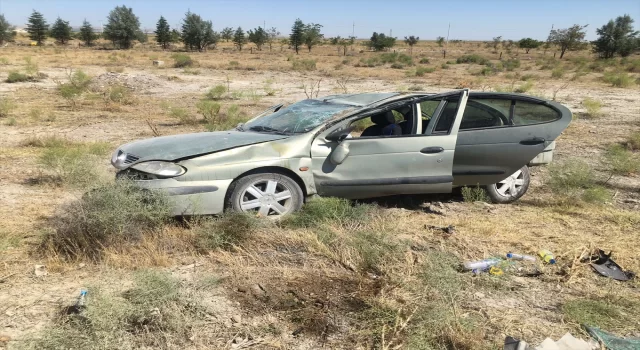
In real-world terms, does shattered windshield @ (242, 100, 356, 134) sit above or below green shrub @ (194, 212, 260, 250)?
above

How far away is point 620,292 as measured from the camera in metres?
3.43

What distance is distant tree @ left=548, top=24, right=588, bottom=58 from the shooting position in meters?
46.5

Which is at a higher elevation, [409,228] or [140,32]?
[140,32]

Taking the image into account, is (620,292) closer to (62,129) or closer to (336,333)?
(336,333)

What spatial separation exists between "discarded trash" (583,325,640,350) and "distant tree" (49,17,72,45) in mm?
68761

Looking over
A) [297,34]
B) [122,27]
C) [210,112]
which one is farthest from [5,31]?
[210,112]

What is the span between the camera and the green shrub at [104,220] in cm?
385

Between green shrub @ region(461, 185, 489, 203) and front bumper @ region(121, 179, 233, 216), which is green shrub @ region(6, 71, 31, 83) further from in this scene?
green shrub @ region(461, 185, 489, 203)

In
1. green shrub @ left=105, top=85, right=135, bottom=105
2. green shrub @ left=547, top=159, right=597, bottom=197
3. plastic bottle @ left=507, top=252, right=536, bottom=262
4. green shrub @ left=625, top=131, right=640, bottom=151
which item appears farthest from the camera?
green shrub @ left=105, top=85, right=135, bottom=105

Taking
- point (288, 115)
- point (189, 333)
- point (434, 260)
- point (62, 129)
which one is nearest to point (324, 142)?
point (288, 115)

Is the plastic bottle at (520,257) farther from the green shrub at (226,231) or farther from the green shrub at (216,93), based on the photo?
the green shrub at (216,93)

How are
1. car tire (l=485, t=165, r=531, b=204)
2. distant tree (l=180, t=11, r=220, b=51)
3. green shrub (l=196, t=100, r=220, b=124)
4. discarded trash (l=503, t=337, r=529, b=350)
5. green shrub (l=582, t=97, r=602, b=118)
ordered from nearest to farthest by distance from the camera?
discarded trash (l=503, t=337, r=529, b=350) → car tire (l=485, t=165, r=531, b=204) → green shrub (l=196, t=100, r=220, b=124) → green shrub (l=582, t=97, r=602, b=118) → distant tree (l=180, t=11, r=220, b=51)

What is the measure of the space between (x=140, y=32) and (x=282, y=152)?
6034cm

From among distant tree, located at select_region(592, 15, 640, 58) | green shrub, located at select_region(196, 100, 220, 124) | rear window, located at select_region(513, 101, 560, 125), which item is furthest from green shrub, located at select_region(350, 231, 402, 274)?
distant tree, located at select_region(592, 15, 640, 58)
